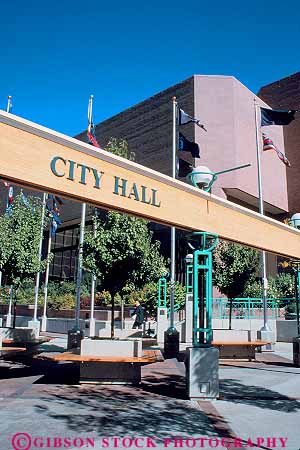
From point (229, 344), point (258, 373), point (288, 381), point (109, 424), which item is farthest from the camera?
point (229, 344)

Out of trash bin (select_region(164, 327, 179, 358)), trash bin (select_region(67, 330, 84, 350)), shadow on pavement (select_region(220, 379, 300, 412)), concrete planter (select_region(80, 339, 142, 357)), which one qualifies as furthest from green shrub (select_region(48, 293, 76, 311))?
shadow on pavement (select_region(220, 379, 300, 412))

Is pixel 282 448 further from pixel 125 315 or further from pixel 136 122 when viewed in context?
pixel 136 122

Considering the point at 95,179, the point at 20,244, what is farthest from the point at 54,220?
the point at 95,179

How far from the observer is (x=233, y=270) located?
18.2 meters

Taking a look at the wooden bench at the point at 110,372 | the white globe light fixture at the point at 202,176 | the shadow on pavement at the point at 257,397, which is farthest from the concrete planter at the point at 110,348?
the white globe light fixture at the point at 202,176

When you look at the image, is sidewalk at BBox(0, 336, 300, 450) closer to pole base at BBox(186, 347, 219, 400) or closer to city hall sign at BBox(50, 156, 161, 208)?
pole base at BBox(186, 347, 219, 400)

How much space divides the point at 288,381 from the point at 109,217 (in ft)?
22.8

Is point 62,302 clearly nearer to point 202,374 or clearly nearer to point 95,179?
point 202,374

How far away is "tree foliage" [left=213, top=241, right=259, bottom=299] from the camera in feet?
59.9

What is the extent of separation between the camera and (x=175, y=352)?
1487 cm

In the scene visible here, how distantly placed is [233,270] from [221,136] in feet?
49.6

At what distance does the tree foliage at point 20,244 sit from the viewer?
51.9 feet

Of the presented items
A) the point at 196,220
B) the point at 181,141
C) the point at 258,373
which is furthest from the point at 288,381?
the point at 181,141

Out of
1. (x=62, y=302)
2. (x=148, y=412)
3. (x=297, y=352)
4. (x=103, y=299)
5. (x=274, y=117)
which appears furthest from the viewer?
(x=62, y=302)
